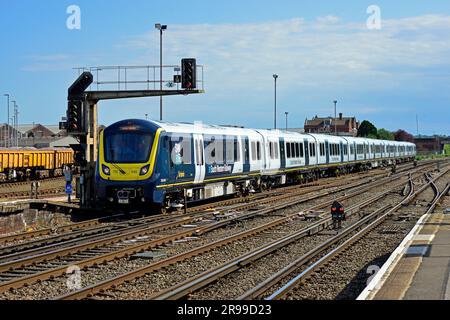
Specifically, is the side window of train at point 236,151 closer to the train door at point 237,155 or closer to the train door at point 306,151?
the train door at point 237,155

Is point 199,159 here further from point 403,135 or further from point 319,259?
point 403,135

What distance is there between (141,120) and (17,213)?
5.40 meters

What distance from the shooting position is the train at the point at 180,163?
1989 cm

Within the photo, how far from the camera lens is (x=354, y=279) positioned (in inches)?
429

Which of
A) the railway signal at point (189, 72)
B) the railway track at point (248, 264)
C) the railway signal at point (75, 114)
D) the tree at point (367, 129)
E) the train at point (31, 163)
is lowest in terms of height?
the railway track at point (248, 264)

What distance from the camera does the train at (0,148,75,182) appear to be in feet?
141

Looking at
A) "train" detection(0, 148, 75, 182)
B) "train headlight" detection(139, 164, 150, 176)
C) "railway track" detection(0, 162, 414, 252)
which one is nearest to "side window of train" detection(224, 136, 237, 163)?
"railway track" detection(0, 162, 414, 252)

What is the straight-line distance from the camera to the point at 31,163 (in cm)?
4544

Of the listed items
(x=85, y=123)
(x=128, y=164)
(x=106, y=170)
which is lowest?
(x=106, y=170)

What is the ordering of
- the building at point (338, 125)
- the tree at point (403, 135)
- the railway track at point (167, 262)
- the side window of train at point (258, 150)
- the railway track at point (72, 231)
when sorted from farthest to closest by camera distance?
the tree at point (403, 135)
the building at point (338, 125)
the side window of train at point (258, 150)
the railway track at point (72, 231)
the railway track at point (167, 262)

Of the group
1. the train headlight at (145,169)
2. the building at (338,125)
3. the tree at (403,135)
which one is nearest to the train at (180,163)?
the train headlight at (145,169)

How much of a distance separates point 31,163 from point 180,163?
1063 inches

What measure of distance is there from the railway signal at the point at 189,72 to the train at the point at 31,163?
→ 2155 centimetres

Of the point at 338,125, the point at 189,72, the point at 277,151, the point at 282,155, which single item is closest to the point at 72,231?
the point at 189,72
